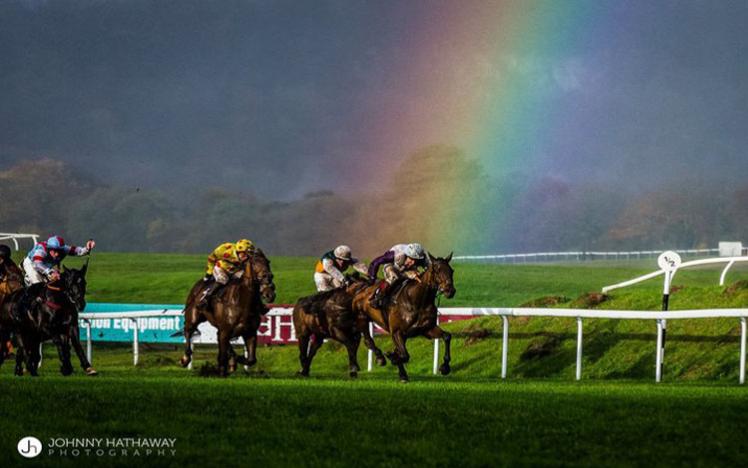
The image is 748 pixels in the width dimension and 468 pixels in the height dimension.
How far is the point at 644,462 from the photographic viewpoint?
9.08 metres

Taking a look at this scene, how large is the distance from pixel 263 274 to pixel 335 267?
2.34 m

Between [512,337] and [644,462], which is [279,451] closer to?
[644,462]

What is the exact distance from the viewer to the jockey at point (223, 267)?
65.7ft

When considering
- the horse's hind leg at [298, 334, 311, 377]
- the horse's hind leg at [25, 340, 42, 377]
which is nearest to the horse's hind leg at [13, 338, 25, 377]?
the horse's hind leg at [25, 340, 42, 377]

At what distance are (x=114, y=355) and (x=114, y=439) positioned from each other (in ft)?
82.9

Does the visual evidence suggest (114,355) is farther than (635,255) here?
No

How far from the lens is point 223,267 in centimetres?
2078

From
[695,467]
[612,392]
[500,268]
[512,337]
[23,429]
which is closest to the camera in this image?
[695,467]

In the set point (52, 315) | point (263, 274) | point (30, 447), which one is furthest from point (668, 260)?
point (30, 447)

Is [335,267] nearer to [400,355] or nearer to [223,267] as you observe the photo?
[223,267]

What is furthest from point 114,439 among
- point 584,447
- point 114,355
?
point 114,355

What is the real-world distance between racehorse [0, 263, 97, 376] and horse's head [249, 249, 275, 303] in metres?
2.49

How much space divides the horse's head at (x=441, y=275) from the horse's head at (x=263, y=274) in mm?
2308

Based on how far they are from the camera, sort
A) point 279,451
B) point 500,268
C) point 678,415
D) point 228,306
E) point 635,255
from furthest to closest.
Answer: point 500,268 < point 635,255 < point 228,306 < point 678,415 < point 279,451
